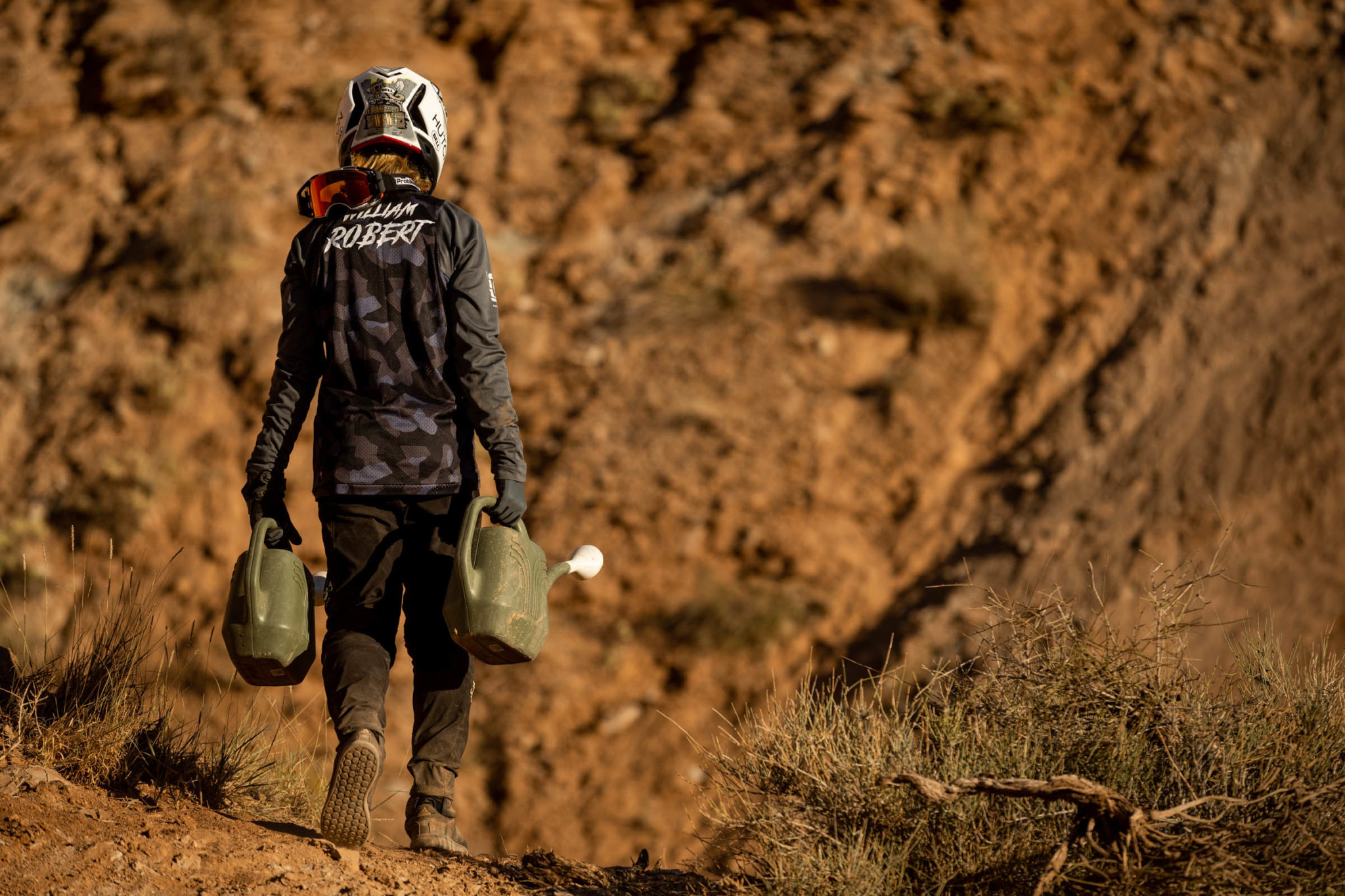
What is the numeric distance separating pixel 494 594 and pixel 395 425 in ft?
2.03

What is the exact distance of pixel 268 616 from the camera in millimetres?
2941

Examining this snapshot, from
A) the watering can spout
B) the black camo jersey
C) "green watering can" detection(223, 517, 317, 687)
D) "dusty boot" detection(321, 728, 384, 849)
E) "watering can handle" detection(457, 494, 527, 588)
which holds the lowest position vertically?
"dusty boot" detection(321, 728, 384, 849)

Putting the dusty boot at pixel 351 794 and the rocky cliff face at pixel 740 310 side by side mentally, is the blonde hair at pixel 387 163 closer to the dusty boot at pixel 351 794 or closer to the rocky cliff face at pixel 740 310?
the dusty boot at pixel 351 794

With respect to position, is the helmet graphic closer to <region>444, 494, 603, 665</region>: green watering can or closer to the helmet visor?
the helmet visor

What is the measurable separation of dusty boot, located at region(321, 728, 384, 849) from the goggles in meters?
1.57

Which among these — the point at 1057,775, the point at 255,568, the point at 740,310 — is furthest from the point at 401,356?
the point at 740,310

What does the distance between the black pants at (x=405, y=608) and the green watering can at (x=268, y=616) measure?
0.31 ft

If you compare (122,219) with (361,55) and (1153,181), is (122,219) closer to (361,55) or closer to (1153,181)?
(361,55)

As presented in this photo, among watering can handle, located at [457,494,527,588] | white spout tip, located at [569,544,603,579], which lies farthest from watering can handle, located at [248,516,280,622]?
white spout tip, located at [569,544,603,579]

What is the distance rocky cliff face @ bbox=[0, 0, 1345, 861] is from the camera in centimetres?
782

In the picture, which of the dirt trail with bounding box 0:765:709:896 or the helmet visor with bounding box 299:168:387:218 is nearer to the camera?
the dirt trail with bounding box 0:765:709:896

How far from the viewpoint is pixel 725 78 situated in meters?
10.2

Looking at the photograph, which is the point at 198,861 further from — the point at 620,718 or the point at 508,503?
the point at 620,718

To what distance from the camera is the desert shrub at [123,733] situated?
3.24 metres
